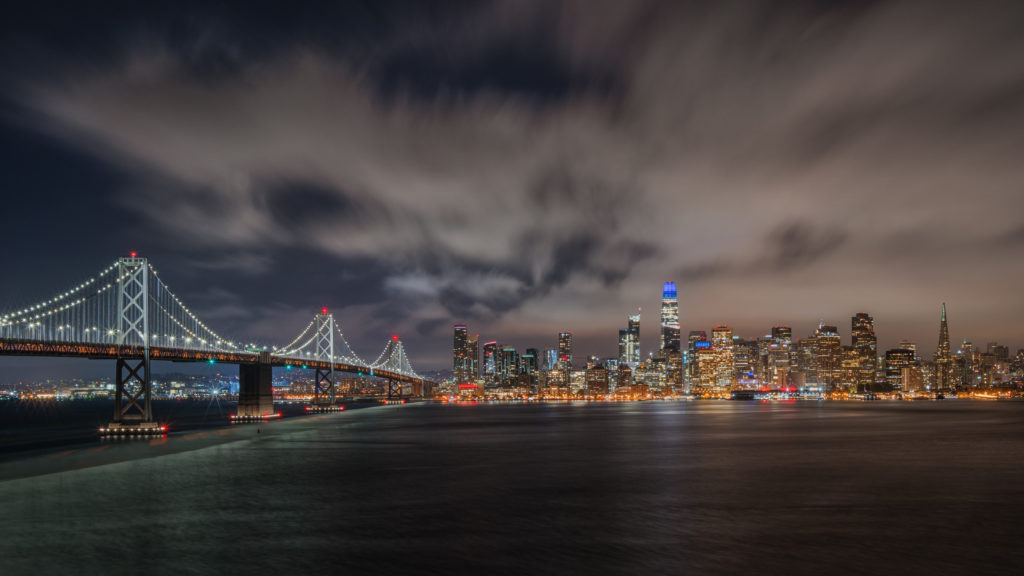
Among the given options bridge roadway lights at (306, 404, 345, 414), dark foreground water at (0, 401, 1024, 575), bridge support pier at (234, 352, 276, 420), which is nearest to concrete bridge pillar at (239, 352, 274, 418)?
bridge support pier at (234, 352, 276, 420)

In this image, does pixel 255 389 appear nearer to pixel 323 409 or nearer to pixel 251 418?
pixel 251 418

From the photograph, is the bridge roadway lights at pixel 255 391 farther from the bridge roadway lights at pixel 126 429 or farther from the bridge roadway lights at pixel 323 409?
the bridge roadway lights at pixel 323 409

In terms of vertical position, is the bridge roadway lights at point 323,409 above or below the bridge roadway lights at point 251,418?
below

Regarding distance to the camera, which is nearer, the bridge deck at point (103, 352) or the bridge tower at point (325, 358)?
the bridge deck at point (103, 352)

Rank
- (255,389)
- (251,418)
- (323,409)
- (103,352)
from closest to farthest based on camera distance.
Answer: (103,352) < (255,389) < (251,418) < (323,409)

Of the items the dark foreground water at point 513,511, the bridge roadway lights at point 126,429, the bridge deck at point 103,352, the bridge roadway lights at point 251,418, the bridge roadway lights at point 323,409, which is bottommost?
the bridge roadway lights at point 323,409

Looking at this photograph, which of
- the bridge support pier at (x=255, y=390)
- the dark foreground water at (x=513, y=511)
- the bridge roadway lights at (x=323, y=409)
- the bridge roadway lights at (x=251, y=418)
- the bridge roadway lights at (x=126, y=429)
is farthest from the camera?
the bridge roadway lights at (x=323, y=409)

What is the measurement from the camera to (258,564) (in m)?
22.7

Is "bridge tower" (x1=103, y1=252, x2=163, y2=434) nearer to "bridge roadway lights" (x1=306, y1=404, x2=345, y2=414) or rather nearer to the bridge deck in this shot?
the bridge deck

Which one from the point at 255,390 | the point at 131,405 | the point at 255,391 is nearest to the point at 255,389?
the point at 255,390

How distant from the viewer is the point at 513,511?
1240 inches

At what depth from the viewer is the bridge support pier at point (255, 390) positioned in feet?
351

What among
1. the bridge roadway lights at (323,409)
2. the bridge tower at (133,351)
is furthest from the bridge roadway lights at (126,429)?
the bridge roadway lights at (323,409)

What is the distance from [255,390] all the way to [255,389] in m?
0.22
